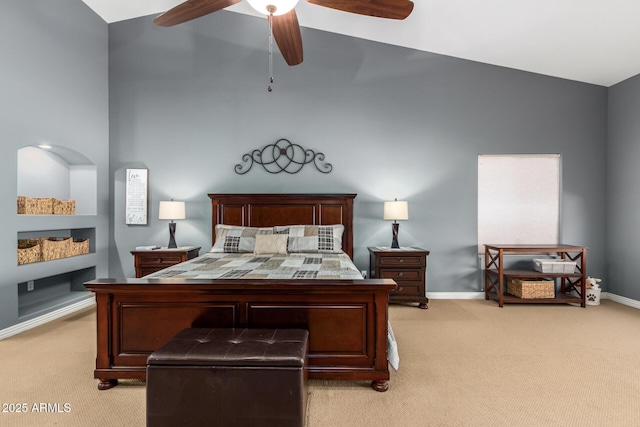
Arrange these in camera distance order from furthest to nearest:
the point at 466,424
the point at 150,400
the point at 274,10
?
1. the point at 274,10
2. the point at 466,424
3. the point at 150,400

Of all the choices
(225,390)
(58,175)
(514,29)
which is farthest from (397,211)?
(58,175)

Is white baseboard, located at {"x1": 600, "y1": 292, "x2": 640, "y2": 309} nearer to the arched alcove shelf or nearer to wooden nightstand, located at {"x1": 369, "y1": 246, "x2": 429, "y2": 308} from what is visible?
wooden nightstand, located at {"x1": 369, "y1": 246, "x2": 429, "y2": 308}

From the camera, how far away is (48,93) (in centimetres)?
369

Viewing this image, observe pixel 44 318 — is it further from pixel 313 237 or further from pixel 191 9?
pixel 191 9

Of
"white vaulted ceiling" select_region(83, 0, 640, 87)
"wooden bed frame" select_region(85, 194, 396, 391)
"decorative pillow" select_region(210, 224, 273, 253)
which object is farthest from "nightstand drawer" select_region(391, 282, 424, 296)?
"white vaulted ceiling" select_region(83, 0, 640, 87)

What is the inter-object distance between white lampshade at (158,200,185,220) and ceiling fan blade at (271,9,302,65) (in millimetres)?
2318

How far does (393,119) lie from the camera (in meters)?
4.55

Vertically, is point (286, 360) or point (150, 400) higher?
point (286, 360)

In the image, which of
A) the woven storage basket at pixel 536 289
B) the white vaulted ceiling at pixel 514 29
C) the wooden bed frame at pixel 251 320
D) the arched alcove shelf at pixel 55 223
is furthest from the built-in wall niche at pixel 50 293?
the woven storage basket at pixel 536 289

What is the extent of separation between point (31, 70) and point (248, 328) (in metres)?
3.59

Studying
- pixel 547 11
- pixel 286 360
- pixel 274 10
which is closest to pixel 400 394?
pixel 286 360

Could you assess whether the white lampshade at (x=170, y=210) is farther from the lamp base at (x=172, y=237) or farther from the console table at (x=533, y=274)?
the console table at (x=533, y=274)

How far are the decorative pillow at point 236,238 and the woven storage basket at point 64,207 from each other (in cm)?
175

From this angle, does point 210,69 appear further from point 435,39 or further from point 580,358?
point 580,358
